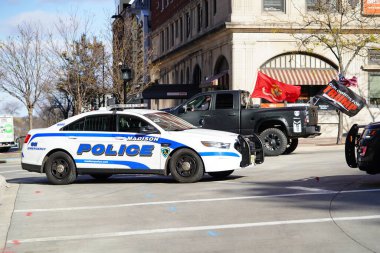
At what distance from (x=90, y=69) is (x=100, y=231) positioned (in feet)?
107

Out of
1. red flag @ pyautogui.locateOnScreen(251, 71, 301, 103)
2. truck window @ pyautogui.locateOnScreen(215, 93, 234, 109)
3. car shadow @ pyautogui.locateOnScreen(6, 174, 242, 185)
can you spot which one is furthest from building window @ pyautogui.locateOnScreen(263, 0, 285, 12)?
car shadow @ pyautogui.locateOnScreen(6, 174, 242, 185)

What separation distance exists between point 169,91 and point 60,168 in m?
29.7

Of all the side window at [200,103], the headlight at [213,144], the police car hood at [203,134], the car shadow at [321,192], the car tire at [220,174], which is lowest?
the car shadow at [321,192]

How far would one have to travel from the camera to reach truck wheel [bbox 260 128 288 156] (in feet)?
65.2

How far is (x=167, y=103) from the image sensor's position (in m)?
56.7

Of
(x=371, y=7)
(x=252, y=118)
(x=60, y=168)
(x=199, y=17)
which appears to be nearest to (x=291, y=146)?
(x=252, y=118)

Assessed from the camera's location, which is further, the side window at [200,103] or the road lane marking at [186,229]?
the side window at [200,103]

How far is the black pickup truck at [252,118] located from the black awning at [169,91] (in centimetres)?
2204

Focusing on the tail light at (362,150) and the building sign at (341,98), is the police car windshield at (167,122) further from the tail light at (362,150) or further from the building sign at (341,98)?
the building sign at (341,98)

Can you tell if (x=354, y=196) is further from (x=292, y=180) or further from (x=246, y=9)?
(x=246, y=9)

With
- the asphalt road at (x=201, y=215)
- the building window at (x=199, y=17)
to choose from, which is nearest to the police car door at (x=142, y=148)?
the asphalt road at (x=201, y=215)

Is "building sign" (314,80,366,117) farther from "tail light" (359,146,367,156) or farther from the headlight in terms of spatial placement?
"tail light" (359,146,367,156)

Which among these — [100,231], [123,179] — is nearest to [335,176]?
[123,179]

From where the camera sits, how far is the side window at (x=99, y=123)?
13.7 meters
